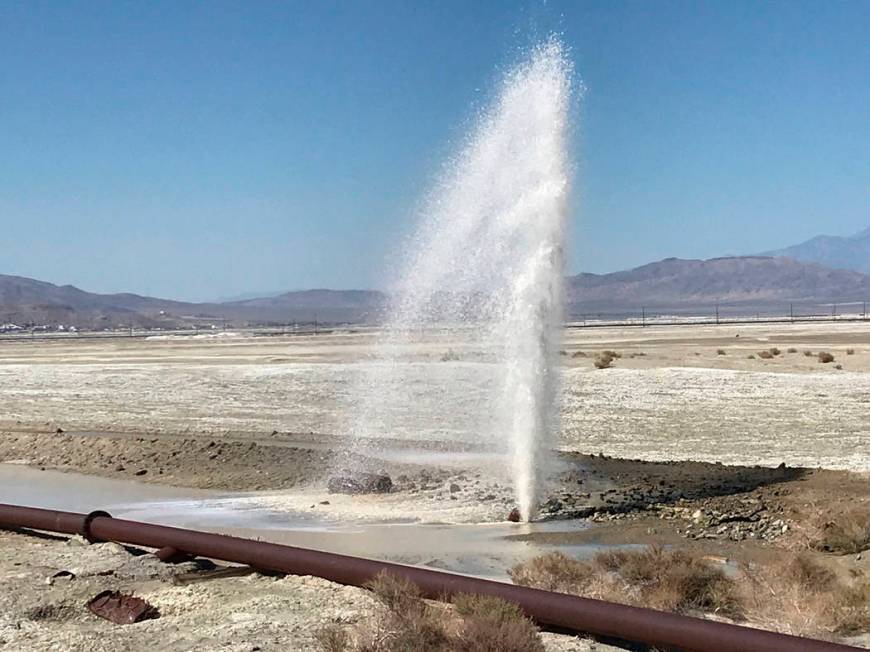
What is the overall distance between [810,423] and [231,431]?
12.9m

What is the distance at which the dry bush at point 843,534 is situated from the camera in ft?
35.9

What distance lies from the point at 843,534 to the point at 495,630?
5845 mm

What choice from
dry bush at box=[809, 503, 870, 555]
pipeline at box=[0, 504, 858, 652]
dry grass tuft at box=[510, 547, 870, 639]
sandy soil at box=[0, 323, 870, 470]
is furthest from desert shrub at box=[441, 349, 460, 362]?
dry grass tuft at box=[510, 547, 870, 639]

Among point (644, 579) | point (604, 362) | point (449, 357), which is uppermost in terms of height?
point (449, 357)

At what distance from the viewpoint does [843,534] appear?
36.3 ft

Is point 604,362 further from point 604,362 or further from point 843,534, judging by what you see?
point 843,534

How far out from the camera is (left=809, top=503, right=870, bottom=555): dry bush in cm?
1094

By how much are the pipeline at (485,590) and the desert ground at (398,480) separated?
0.19 metres

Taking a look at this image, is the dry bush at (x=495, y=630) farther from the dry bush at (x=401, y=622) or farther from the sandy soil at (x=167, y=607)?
the sandy soil at (x=167, y=607)

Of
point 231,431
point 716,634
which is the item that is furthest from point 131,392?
point 716,634

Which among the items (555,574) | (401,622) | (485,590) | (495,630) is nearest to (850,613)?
(555,574)

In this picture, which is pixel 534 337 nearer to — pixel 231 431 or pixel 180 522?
pixel 180 522

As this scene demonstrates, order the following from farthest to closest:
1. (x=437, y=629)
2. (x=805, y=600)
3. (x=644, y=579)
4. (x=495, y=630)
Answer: (x=644, y=579) → (x=805, y=600) → (x=437, y=629) → (x=495, y=630)

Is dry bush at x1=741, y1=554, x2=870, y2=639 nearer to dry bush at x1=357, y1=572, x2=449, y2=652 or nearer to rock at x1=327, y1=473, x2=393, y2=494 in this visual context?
dry bush at x1=357, y1=572, x2=449, y2=652
